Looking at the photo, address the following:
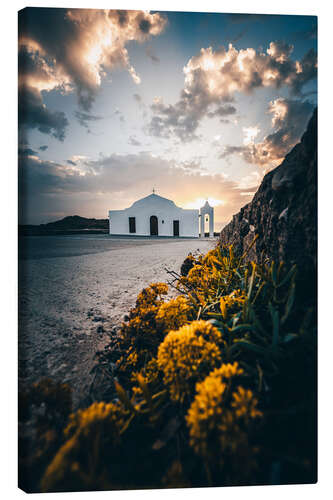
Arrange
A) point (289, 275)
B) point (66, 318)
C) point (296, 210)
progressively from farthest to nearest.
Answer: point (66, 318) → point (296, 210) → point (289, 275)

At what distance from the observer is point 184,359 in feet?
2.32

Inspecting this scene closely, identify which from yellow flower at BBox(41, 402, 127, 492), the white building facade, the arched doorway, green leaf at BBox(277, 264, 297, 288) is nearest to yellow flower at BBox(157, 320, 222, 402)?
yellow flower at BBox(41, 402, 127, 492)

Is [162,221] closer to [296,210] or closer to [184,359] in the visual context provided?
[296,210]

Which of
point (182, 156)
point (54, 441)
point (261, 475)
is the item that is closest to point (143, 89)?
point (182, 156)

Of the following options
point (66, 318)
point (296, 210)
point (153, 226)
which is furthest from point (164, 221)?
point (296, 210)

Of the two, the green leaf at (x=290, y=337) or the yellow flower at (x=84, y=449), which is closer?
the yellow flower at (x=84, y=449)

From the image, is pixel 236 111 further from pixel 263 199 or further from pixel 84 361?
pixel 84 361

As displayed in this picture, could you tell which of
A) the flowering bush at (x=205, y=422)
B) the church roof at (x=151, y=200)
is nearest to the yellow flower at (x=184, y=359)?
the flowering bush at (x=205, y=422)

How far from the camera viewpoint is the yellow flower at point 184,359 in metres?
0.70

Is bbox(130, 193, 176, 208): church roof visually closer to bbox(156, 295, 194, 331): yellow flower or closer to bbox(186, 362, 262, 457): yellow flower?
bbox(156, 295, 194, 331): yellow flower

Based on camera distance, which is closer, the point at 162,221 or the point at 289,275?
the point at 289,275

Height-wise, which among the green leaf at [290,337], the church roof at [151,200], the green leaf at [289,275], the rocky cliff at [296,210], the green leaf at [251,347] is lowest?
the green leaf at [251,347]

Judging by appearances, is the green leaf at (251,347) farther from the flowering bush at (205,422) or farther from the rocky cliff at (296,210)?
the rocky cliff at (296,210)

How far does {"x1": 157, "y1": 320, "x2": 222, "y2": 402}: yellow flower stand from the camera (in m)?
0.70
